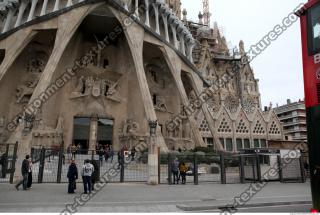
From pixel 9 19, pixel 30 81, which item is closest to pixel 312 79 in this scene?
pixel 30 81

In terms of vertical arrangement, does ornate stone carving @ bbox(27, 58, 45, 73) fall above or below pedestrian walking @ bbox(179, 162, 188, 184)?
above

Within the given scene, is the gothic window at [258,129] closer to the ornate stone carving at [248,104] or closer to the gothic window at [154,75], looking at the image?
the ornate stone carving at [248,104]

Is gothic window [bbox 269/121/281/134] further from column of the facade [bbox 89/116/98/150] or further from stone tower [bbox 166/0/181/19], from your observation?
column of the facade [bbox 89/116/98/150]

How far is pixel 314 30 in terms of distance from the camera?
21.5 feet

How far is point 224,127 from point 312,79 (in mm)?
35611

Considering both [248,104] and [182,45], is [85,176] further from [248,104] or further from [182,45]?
[248,104]

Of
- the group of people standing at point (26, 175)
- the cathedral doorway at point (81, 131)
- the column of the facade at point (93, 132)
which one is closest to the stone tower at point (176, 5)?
the column of the facade at point (93, 132)

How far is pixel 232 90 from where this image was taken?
2088 inches

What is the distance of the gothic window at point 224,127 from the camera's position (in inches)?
1615

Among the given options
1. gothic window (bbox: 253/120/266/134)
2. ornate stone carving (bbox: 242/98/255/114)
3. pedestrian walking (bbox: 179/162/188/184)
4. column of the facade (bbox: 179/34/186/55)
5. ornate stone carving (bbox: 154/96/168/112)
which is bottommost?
pedestrian walking (bbox: 179/162/188/184)

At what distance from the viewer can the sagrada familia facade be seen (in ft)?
95.0

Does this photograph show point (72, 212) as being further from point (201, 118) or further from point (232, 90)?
point (232, 90)

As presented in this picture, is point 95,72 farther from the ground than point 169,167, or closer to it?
farther from the ground

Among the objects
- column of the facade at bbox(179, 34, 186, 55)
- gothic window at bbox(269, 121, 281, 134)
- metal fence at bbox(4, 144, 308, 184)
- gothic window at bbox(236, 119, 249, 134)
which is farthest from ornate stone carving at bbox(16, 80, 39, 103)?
gothic window at bbox(269, 121, 281, 134)
